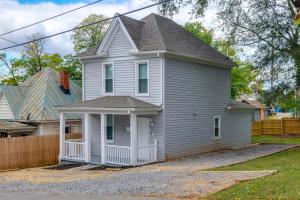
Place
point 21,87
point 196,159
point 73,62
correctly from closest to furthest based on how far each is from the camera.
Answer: point 196,159 < point 21,87 < point 73,62

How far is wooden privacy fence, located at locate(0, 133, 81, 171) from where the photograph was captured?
22.5 metres

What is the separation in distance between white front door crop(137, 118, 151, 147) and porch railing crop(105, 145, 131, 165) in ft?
5.26

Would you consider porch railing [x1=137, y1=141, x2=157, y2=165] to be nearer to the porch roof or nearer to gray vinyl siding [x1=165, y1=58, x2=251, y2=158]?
gray vinyl siding [x1=165, y1=58, x2=251, y2=158]

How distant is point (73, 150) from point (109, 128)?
232 cm

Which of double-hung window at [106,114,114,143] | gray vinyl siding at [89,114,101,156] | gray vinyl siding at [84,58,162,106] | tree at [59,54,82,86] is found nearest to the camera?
gray vinyl siding at [84,58,162,106]

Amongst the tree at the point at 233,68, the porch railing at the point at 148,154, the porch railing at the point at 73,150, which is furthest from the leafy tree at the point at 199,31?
the porch railing at the point at 148,154

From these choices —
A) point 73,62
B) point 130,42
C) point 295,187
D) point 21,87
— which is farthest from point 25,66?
point 295,187

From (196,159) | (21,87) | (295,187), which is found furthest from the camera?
(21,87)

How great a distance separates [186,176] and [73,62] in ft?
121

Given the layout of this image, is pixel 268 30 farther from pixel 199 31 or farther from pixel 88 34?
pixel 88 34

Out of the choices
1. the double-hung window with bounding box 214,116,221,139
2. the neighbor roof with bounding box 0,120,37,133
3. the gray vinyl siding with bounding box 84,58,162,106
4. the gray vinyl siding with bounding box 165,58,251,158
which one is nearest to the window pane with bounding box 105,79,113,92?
the gray vinyl siding with bounding box 84,58,162,106

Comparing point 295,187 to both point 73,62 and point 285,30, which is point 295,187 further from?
point 73,62

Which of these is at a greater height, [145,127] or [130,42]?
[130,42]

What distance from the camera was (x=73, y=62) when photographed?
4931cm
